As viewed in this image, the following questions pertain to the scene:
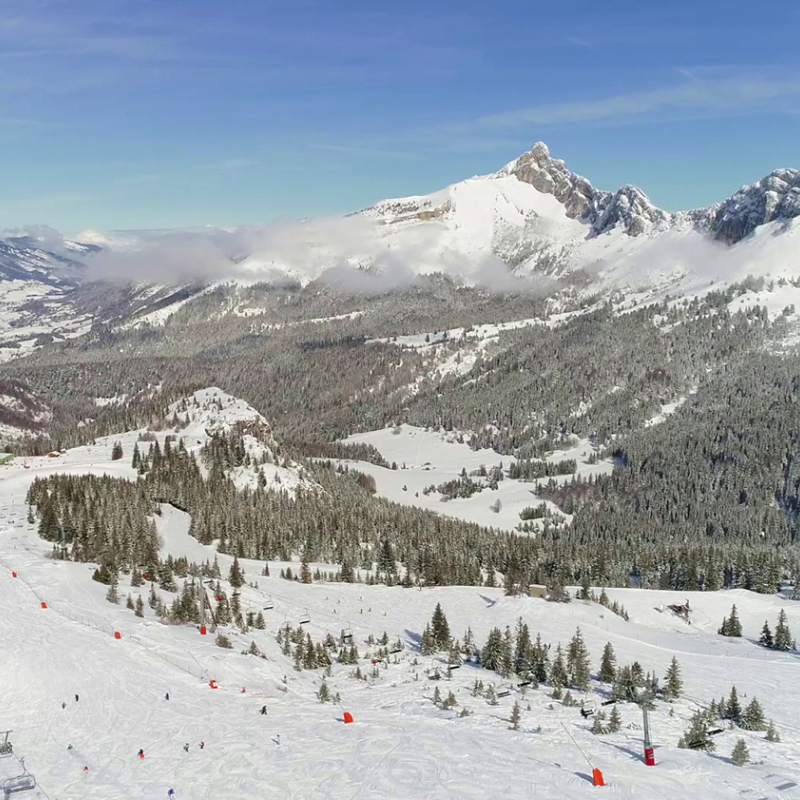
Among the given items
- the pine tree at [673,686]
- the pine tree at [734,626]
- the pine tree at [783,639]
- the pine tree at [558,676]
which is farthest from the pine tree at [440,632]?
the pine tree at [734,626]

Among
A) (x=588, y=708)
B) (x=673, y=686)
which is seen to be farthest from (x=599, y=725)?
(x=673, y=686)

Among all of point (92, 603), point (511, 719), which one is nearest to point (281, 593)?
point (92, 603)

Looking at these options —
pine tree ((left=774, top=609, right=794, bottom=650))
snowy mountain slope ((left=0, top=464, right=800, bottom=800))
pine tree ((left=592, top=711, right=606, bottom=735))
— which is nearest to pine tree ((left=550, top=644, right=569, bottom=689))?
snowy mountain slope ((left=0, top=464, right=800, bottom=800))

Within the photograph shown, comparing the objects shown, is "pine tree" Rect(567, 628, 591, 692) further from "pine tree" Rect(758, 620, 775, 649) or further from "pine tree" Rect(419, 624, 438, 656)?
"pine tree" Rect(758, 620, 775, 649)

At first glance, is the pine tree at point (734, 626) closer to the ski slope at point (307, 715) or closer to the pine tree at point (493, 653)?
the ski slope at point (307, 715)

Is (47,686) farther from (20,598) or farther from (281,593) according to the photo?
(281,593)
